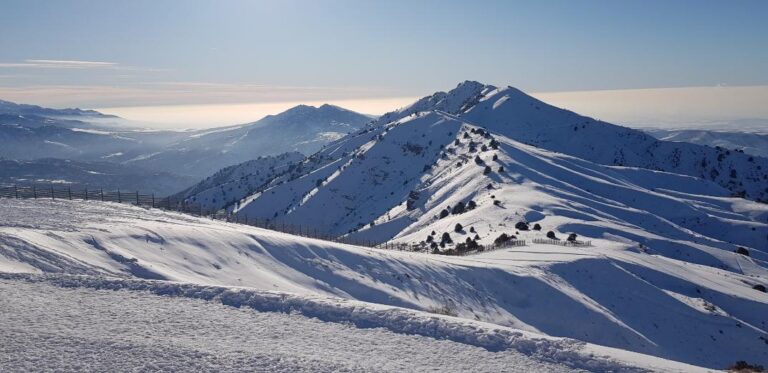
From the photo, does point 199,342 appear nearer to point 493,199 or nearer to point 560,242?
point 560,242

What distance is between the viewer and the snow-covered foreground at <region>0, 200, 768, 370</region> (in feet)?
57.6

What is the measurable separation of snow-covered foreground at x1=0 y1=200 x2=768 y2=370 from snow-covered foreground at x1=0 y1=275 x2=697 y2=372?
0.43 ft

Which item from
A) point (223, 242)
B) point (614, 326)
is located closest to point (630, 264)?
point (614, 326)

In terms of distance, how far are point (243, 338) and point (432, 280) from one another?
24551 mm

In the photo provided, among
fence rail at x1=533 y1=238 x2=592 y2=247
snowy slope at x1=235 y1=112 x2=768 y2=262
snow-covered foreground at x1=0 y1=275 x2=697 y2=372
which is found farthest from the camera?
snowy slope at x1=235 y1=112 x2=768 y2=262

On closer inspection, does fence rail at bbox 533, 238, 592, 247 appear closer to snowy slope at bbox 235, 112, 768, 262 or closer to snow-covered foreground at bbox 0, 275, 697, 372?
snowy slope at bbox 235, 112, 768, 262

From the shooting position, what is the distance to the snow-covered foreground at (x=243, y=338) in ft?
40.7

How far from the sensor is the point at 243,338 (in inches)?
545

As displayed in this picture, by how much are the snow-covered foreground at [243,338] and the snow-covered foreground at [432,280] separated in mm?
131

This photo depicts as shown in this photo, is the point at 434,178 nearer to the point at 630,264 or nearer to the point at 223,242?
the point at 630,264

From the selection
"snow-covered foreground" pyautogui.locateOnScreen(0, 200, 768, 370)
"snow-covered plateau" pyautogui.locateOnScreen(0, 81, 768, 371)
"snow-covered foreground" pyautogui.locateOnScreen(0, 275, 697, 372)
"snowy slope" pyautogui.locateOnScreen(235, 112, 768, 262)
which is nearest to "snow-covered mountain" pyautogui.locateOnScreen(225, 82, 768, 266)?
"snowy slope" pyautogui.locateOnScreen(235, 112, 768, 262)

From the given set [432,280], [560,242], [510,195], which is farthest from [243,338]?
[510,195]

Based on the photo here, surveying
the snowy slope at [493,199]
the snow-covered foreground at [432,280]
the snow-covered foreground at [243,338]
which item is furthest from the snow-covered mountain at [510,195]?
the snow-covered foreground at [243,338]

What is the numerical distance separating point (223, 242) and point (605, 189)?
324 ft
